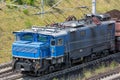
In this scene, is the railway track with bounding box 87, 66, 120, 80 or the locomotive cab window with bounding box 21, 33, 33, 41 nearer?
the railway track with bounding box 87, 66, 120, 80

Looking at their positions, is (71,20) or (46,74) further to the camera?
(71,20)

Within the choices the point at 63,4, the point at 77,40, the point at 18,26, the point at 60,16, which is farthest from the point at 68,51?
the point at 63,4

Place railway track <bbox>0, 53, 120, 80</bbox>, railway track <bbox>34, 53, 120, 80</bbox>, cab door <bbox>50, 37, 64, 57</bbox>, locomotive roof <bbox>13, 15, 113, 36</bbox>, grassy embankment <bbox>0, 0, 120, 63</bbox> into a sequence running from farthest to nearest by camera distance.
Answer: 1. grassy embankment <bbox>0, 0, 120, 63</bbox>
2. locomotive roof <bbox>13, 15, 113, 36</bbox>
3. railway track <bbox>34, 53, 120, 80</bbox>
4. railway track <bbox>0, 53, 120, 80</bbox>
5. cab door <bbox>50, 37, 64, 57</bbox>

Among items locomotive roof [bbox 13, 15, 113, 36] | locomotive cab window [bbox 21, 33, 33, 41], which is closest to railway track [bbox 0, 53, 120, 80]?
locomotive cab window [bbox 21, 33, 33, 41]

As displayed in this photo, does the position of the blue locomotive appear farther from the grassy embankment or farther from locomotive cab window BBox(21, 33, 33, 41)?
the grassy embankment

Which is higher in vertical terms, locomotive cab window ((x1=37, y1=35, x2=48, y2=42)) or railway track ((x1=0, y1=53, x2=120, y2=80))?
locomotive cab window ((x1=37, y1=35, x2=48, y2=42))

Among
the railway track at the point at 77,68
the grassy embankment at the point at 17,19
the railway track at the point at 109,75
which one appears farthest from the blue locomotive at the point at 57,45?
the grassy embankment at the point at 17,19

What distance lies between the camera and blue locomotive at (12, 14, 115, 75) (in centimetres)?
2084

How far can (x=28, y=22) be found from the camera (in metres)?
32.7

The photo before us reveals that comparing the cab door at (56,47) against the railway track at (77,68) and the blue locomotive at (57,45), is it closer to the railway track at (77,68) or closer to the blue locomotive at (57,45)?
the blue locomotive at (57,45)

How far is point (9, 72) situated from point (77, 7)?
1890 cm

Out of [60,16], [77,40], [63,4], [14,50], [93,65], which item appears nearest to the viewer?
[14,50]

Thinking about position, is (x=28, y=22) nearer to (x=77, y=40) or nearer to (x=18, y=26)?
(x=18, y=26)

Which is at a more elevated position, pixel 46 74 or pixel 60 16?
pixel 60 16
